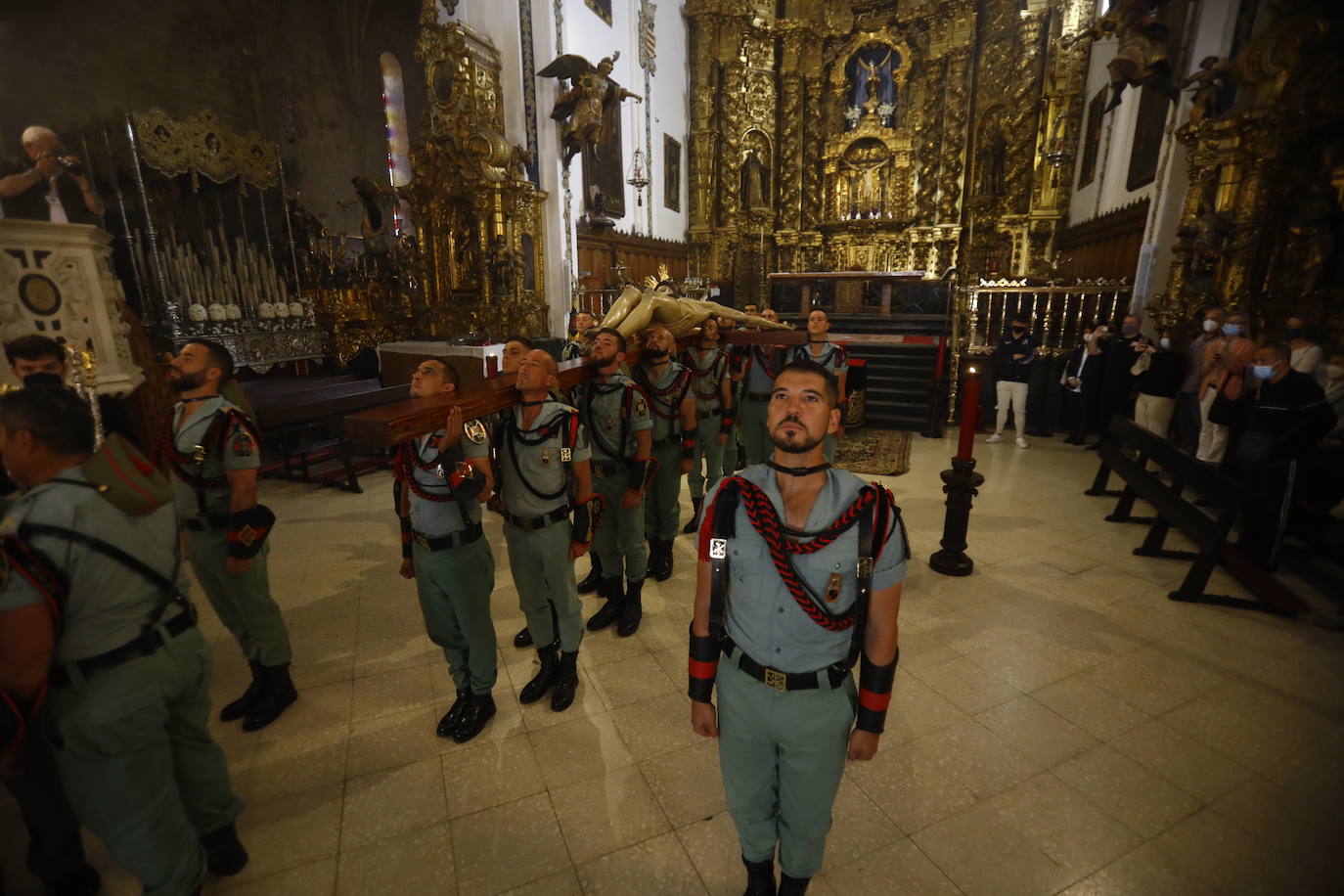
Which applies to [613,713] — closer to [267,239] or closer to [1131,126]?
[267,239]

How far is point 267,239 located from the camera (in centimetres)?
1105

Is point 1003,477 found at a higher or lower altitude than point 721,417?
lower

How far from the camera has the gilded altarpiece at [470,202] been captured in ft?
31.6

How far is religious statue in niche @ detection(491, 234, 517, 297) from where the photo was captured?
9.86 m

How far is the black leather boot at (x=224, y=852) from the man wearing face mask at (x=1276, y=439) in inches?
257

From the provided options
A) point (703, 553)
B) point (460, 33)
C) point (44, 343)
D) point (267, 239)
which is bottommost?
point (703, 553)

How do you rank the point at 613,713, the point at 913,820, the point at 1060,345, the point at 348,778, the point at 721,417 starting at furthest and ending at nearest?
the point at 1060,345
the point at 721,417
the point at 613,713
the point at 348,778
the point at 913,820

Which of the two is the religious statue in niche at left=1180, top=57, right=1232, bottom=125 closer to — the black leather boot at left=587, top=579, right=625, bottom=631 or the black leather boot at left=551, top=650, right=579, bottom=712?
the black leather boot at left=587, top=579, right=625, bottom=631

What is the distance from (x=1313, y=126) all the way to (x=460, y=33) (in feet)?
37.2

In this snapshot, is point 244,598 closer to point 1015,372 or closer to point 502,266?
point 502,266

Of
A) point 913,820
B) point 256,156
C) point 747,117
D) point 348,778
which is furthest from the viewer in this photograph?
point 747,117

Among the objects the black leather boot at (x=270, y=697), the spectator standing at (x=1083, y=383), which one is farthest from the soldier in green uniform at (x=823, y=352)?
the spectator standing at (x=1083, y=383)

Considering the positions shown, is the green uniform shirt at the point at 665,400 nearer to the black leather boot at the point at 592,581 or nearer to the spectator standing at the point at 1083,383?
the black leather boot at the point at 592,581

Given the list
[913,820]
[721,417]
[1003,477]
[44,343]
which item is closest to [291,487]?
[44,343]
